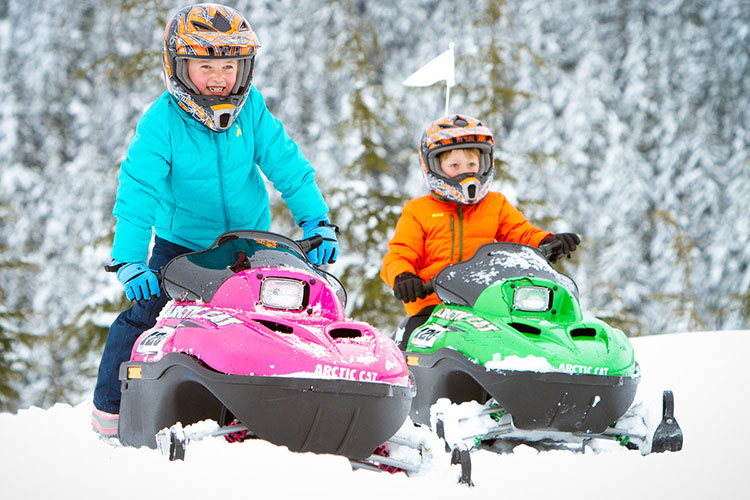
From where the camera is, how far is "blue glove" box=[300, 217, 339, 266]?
12.9ft

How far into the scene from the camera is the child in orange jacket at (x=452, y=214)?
5.06 m

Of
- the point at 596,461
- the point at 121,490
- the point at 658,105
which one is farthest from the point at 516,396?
the point at 658,105

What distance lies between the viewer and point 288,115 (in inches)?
713

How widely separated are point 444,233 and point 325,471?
2397 millimetres

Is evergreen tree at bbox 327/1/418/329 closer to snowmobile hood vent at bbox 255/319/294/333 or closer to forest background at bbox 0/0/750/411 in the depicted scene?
forest background at bbox 0/0/750/411

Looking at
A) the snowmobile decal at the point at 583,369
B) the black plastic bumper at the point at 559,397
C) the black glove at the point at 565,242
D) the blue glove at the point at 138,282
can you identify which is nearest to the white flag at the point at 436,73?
the black glove at the point at 565,242

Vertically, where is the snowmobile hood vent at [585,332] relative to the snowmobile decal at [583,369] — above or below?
above

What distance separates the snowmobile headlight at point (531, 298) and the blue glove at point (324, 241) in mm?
949

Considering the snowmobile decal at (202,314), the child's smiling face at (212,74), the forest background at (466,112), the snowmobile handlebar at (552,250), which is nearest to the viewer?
the snowmobile decal at (202,314)

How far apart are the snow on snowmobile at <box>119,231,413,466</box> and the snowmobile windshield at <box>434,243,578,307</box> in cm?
109

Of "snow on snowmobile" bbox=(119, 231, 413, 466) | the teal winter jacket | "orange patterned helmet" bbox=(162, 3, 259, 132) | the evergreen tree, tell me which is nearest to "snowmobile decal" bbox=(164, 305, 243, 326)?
"snow on snowmobile" bbox=(119, 231, 413, 466)

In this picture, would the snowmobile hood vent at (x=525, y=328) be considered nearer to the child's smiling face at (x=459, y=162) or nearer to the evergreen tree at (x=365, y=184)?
the child's smiling face at (x=459, y=162)

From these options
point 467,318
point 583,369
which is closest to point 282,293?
point 467,318

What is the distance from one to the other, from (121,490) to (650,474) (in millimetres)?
2147
